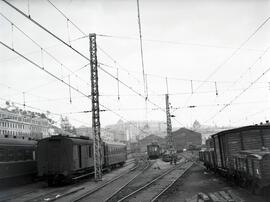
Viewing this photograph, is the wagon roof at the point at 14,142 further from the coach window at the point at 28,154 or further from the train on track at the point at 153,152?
the train on track at the point at 153,152

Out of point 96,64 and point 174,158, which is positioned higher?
point 96,64

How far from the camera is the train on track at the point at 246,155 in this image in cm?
1316

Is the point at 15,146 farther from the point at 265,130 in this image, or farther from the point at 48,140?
the point at 265,130

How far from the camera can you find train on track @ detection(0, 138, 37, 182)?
2247 centimetres

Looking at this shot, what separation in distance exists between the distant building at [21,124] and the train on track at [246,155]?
67.6 m

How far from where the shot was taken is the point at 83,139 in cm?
2744

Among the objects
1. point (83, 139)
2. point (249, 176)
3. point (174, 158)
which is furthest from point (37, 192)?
point (174, 158)

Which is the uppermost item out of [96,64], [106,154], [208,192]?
[96,64]

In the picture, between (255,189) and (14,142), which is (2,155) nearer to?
(14,142)

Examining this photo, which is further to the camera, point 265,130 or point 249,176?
point 265,130

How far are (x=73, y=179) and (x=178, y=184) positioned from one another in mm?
7431

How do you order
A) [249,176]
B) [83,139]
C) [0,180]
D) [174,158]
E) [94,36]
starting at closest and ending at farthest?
[249,176], [0,180], [94,36], [83,139], [174,158]

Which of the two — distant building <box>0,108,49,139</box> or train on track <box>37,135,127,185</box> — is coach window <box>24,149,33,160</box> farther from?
distant building <box>0,108,49,139</box>

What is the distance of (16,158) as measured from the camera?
79.5 ft
